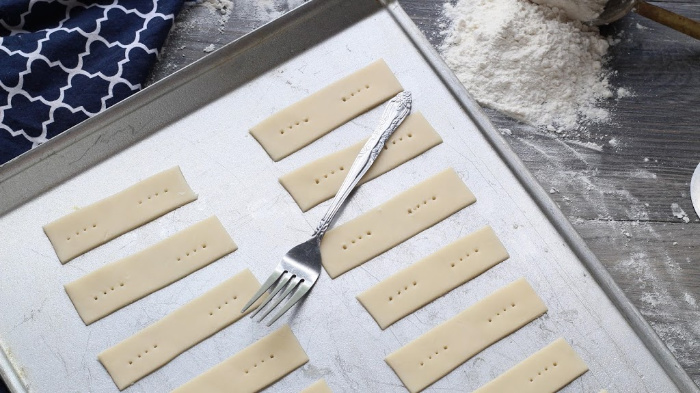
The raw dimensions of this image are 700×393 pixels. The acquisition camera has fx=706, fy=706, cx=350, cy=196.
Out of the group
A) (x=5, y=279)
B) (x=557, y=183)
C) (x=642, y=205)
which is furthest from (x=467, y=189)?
(x=5, y=279)

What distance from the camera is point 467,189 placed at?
167 centimetres

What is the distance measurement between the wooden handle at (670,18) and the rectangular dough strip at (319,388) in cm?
129

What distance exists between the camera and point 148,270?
5.19ft

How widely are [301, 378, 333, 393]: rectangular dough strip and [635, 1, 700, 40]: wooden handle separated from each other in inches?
50.7

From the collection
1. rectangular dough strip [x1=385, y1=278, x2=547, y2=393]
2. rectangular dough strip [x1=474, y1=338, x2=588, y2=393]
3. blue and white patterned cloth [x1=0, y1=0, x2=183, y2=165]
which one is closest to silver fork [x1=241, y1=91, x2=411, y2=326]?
rectangular dough strip [x1=385, y1=278, x2=547, y2=393]

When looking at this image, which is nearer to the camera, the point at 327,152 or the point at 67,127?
the point at 327,152

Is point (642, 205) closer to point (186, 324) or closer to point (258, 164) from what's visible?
point (258, 164)

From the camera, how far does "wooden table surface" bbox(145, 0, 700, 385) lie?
1740 millimetres

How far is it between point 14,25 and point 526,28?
1.37m

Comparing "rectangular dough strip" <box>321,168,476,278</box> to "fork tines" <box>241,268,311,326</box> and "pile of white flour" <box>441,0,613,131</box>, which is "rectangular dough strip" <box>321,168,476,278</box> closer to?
"fork tines" <box>241,268,311,326</box>

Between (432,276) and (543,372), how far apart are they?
1.03 feet

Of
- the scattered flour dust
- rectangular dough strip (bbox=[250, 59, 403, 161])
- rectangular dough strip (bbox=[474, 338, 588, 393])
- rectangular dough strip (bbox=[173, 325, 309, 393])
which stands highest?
rectangular dough strip (bbox=[250, 59, 403, 161])

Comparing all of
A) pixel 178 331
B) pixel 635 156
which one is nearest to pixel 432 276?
pixel 178 331

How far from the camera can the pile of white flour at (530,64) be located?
185cm
